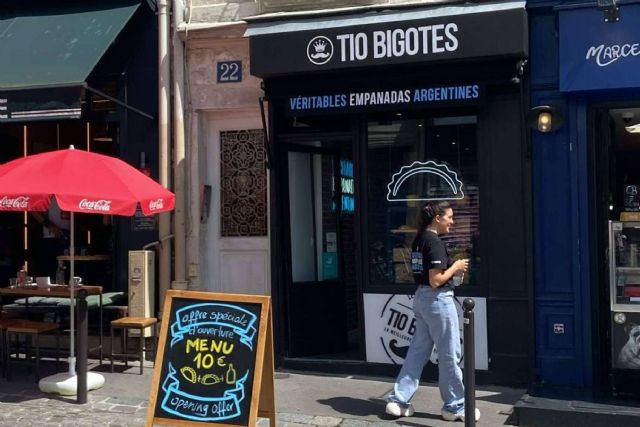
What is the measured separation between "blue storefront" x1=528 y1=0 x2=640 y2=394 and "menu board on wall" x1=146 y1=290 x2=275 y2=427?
3.21 m

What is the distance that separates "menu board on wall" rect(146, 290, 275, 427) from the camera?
225 inches

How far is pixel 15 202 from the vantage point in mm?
6945

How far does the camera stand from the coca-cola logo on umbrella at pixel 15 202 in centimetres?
692

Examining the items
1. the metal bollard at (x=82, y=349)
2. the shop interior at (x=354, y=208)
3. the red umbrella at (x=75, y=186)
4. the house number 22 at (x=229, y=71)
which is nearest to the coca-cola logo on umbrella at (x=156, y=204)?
the red umbrella at (x=75, y=186)

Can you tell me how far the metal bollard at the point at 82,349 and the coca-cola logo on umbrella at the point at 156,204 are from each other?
99 centimetres

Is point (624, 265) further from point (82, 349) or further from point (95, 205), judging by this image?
point (82, 349)

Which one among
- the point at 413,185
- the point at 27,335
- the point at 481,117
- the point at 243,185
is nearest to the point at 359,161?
the point at 413,185

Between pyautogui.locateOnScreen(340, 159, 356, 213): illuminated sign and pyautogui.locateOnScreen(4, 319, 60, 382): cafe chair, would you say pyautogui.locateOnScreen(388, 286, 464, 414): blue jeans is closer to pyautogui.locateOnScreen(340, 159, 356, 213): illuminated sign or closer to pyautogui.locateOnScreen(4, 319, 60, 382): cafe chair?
pyautogui.locateOnScreen(340, 159, 356, 213): illuminated sign

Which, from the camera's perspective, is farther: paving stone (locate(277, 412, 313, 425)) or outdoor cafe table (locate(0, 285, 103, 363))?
outdoor cafe table (locate(0, 285, 103, 363))

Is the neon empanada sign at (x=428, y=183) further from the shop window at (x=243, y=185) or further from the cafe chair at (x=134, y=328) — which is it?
the cafe chair at (x=134, y=328)

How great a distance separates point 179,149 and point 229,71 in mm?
1031

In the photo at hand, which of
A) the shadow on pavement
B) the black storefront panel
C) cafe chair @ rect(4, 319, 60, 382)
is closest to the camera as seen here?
the shadow on pavement

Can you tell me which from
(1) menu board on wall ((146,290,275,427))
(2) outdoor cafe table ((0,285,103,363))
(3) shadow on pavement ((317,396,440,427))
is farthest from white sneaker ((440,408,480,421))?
(2) outdoor cafe table ((0,285,103,363))

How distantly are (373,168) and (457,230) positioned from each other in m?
1.09
